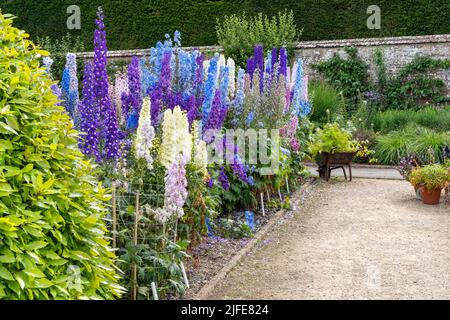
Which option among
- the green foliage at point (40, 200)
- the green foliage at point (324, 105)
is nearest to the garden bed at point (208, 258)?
the green foliage at point (40, 200)

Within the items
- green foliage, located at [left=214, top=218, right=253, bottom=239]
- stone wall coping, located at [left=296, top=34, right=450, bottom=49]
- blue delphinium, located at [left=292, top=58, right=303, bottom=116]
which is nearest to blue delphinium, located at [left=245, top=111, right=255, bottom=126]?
green foliage, located at [left=214, top=218, right=253, bottom=239]

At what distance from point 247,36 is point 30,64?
465 inches

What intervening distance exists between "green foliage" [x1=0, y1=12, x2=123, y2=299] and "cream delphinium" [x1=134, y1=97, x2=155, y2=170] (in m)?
1.50

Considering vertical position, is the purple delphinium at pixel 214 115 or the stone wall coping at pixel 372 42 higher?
the stone wall coping at pixel 372 42

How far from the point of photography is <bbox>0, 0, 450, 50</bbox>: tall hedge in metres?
14.9

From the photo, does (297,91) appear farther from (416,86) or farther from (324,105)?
(416,86)

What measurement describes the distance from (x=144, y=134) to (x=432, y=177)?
4408mm

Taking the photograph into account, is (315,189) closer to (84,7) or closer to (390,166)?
(390,166)

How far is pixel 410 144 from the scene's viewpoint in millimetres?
10195

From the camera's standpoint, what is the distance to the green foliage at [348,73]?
13719 mm

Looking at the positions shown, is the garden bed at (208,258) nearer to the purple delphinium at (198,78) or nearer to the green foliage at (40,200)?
the purple delphinium at (198,78)

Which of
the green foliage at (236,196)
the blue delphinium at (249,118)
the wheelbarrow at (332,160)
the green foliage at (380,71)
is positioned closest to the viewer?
the green foliage at (236,196)

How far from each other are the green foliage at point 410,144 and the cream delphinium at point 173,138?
5.95 m

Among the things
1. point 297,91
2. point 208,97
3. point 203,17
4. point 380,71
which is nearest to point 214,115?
point 208,97
